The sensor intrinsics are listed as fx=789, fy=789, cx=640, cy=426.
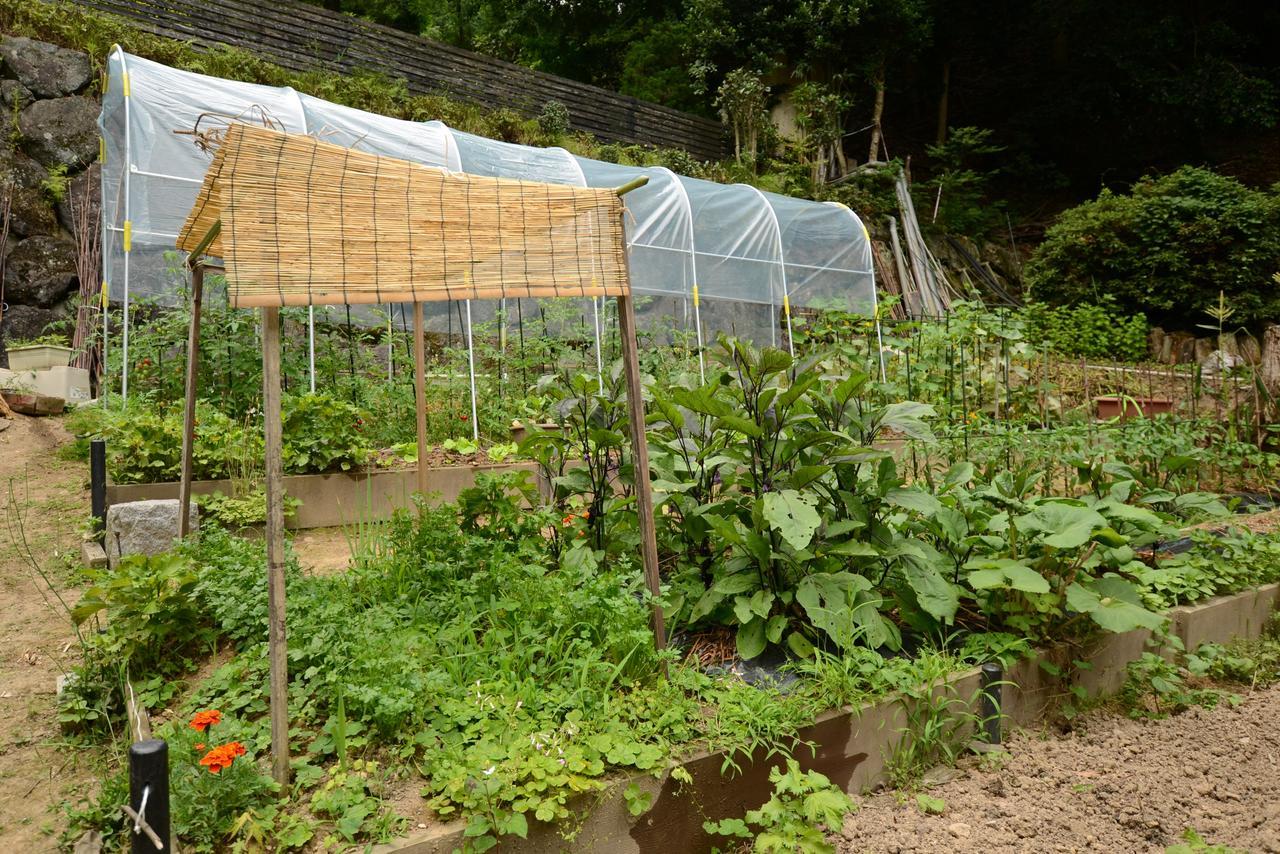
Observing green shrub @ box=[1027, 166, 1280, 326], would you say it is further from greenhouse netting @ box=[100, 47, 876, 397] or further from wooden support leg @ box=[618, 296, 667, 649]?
wooden support leg @ box=[618, 296, 667, 649]

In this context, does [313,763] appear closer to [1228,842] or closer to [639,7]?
[1228,842]

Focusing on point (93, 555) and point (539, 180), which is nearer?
point (93, 555)

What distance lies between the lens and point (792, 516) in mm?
2398

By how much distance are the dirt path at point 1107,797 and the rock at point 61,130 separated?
9488mm

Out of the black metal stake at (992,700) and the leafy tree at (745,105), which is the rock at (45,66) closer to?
the leafy tree at (745,105)

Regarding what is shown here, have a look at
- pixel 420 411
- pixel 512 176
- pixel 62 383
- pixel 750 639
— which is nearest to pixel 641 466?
pixel 750 639

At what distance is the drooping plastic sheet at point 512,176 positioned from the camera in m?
5.83

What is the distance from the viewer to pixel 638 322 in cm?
865

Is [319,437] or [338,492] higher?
[319,437]

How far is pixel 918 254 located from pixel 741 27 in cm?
546

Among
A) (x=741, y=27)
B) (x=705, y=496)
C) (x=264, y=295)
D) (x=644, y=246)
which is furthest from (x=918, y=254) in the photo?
(x=264, y=295)

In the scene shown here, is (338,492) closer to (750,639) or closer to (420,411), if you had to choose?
(420,411)

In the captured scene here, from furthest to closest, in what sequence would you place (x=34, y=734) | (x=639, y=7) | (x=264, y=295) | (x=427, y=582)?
1. (x=639, y=7)
2. (x=427, y=582)
3. (x=34, y=734)
4. (x=264, y=295)

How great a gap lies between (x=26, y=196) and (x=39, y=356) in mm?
2205
